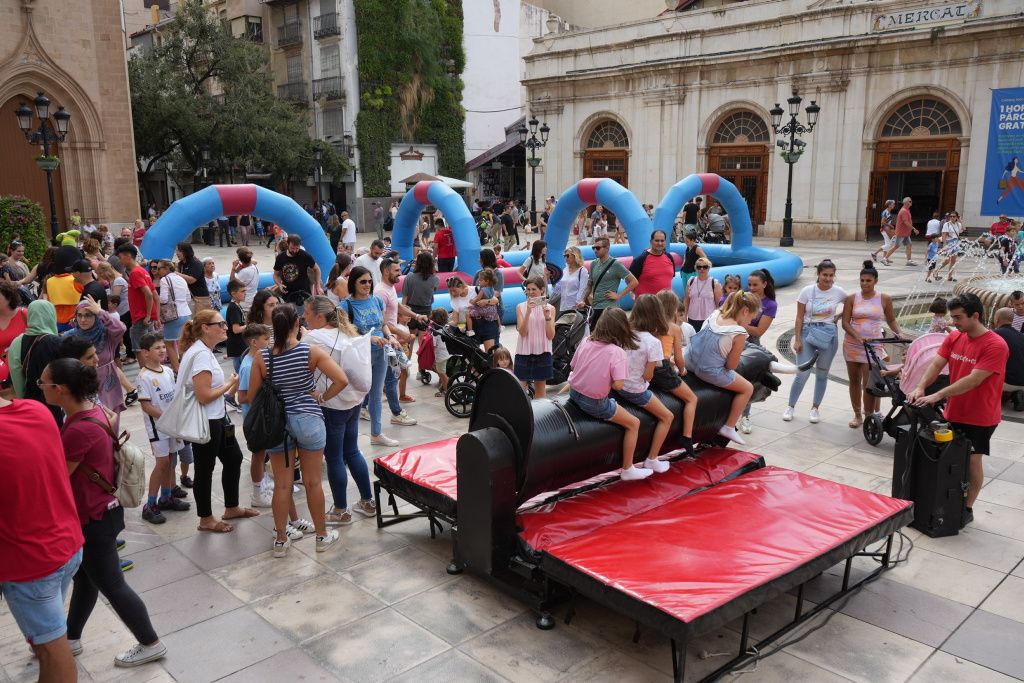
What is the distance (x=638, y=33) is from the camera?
31.9 metres

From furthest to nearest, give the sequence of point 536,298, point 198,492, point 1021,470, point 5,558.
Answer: point 536,298 < point 1021,470 < point 198,492 < point 5,558

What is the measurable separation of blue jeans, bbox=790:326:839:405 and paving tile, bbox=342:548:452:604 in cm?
484

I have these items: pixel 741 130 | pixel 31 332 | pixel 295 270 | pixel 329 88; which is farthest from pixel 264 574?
pixel 329 88

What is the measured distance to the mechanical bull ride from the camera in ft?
13.1

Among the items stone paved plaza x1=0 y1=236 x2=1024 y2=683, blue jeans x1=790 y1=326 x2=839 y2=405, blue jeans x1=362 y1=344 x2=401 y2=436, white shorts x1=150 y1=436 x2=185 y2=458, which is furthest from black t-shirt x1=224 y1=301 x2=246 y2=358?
blue jeans x1=790 y1=326 x2=839 y2=405

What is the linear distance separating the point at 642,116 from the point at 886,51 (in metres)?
9.58

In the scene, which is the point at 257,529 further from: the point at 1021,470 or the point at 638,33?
the point at 638,33

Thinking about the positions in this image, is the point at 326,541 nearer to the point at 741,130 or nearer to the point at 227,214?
the point at 227,214

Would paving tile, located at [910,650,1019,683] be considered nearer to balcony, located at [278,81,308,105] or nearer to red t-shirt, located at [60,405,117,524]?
red t-shirt, located at [60,405,117,524]

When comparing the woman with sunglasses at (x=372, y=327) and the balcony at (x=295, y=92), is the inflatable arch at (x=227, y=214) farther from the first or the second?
the balcony at (x=295, y=92)

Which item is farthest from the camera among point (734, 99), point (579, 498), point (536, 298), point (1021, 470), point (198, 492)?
point (734, 99)

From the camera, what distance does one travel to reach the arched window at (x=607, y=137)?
111 ft

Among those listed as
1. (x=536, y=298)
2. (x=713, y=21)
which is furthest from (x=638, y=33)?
(x=536, y=298)

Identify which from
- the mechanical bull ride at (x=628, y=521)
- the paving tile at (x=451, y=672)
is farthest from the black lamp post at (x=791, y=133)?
the paving tile at (x=451, y=672)
